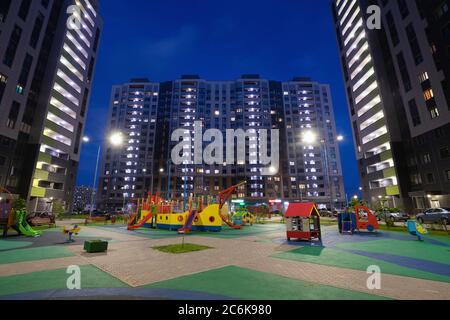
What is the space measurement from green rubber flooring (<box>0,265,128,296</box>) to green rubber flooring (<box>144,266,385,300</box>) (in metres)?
1.72

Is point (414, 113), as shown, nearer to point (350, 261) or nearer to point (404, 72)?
point (404, 72)

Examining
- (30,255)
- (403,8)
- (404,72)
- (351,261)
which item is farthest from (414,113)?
(30,255)

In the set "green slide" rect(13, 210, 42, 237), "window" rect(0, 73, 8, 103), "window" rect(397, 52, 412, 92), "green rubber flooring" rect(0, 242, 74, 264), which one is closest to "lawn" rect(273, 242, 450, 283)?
"green rubber flooring" rect(0, 242, 74, 264)

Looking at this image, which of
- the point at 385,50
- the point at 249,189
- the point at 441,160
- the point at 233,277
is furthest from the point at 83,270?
the point at 249,189

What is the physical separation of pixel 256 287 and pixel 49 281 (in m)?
6.55

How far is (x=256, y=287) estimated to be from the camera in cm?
638

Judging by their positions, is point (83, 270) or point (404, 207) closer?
point (83, 270)

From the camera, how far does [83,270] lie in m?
8.34

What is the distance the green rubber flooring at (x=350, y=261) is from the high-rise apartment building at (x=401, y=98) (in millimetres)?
31322

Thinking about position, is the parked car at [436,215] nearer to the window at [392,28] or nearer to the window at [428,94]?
the window at [428,94]

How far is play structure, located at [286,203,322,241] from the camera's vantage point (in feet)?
53.2

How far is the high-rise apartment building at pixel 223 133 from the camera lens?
98.1m

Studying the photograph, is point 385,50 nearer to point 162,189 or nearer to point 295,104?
point 295,104

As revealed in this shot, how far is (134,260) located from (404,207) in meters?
58.3
